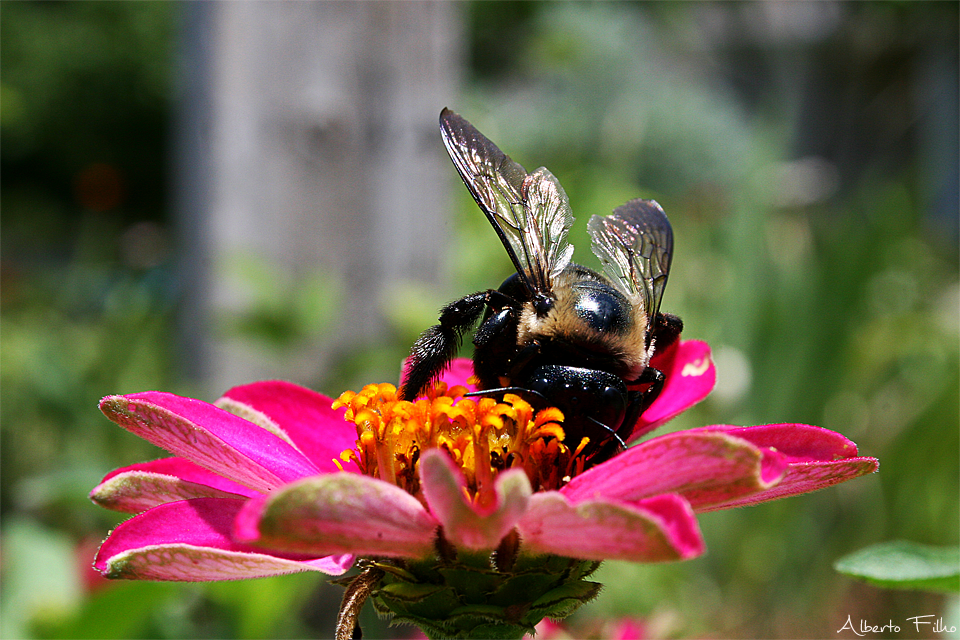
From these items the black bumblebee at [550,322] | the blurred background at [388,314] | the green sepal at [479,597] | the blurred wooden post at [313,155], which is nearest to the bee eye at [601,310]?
the black bumblebee at [550,322]

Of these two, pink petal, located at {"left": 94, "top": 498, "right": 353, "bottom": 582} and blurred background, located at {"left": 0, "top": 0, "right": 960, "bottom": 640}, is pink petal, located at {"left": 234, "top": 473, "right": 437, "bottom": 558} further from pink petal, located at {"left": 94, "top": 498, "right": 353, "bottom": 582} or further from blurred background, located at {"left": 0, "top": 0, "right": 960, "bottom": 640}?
blurred background, located at {"left": 0, "top": 0, "right": 960, "bottom": 640}

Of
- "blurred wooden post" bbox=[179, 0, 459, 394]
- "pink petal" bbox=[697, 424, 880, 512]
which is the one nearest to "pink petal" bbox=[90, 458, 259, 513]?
"pink petal" bbox=[697, 424, 880, 512]

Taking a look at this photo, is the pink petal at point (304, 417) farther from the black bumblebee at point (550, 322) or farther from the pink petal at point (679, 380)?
the pink petal at point (679, 380)

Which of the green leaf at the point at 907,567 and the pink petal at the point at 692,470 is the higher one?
the pink petal at the point at 692,470

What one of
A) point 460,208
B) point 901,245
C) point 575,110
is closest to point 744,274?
→ point 901,245

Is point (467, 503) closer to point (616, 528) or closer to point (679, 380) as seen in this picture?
point (616, 528)

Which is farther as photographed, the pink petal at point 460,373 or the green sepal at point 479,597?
the pink petal at point 460,373

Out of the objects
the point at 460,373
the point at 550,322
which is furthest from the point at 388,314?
the point at 550,322
